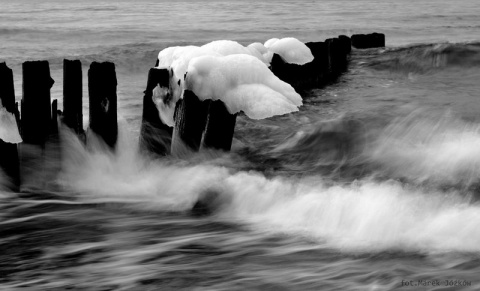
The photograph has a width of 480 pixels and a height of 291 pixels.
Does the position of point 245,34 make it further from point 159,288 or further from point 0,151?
point 159,288

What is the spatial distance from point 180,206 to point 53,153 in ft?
4.46

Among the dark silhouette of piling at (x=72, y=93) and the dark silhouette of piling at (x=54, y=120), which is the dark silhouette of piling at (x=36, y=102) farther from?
the dark silhouette of piling at (x=72, y=93)

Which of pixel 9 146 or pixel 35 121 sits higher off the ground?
pixel 35 121

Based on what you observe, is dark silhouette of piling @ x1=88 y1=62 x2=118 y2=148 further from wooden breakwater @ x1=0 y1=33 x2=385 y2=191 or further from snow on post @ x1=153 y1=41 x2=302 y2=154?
snow on post @ x1=153 y1=41 x2=302 y2=154

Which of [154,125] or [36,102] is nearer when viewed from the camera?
[36,102]

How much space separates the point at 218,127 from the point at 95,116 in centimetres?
120

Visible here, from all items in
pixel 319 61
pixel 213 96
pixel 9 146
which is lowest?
pixel 9 146

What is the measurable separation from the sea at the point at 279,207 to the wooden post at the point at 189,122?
0.16 metres

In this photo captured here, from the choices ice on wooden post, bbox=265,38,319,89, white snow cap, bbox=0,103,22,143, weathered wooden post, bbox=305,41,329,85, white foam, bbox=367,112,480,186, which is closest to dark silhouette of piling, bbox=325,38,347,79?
weathered wooden post, bbox=305,41,329,85

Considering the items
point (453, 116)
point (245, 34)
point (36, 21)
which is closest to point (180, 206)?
point (453, 116)

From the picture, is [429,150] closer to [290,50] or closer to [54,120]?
[290,50]

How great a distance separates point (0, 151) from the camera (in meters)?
6.54

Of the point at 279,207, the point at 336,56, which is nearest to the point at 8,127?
the point at 279,207

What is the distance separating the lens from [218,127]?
663cm
